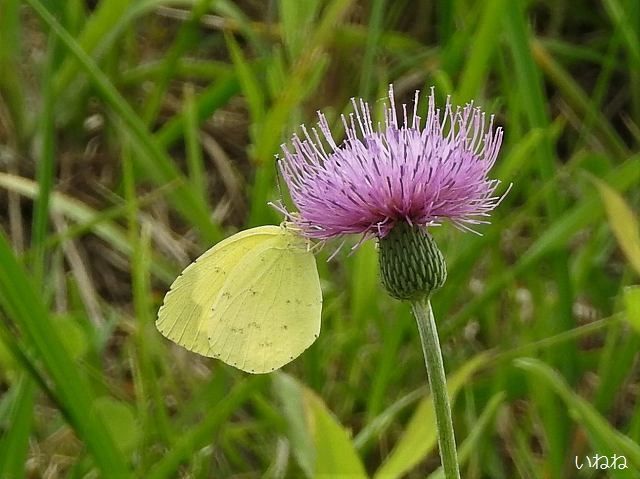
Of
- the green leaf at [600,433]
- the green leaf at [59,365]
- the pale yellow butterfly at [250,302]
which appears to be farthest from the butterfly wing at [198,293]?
the green leaf at [600,433]

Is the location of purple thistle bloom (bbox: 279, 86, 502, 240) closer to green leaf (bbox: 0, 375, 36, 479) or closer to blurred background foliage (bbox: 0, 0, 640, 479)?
blurred background foliage (bbox: 0, 0, 640, 479)

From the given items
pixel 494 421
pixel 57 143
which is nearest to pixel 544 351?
pixel 494 421

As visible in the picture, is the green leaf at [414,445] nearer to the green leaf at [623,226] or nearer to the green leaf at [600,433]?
the green leaf at [600,433]

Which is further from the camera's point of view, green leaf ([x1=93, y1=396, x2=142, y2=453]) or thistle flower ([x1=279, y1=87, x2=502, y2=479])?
green leaf ([x1=93, y1=396, x2=142, y2=453])

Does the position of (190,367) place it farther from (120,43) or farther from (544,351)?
(120,43)

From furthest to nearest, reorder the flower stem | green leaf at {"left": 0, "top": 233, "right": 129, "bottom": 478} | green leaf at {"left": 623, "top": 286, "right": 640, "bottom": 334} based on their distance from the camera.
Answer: green leaf at {"left": 0, "top": 233, "right": 129, "bottom": 478} < green leaf at {"left": 623, "top": 286, "right": 640, "bottom": 334} < the flower stem

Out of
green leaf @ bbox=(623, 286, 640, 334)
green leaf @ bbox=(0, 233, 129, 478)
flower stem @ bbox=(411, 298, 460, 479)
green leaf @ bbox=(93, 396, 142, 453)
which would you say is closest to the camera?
flower stem @ bbox=(411, 298, 460, 479)

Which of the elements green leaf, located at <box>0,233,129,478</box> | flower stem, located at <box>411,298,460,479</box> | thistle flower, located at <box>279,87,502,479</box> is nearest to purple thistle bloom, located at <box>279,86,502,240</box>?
thistle flower, located at <box>279,87,502,479</box>

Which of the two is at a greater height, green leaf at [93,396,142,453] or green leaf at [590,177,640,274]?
green leaf at [590,177,640,274]
